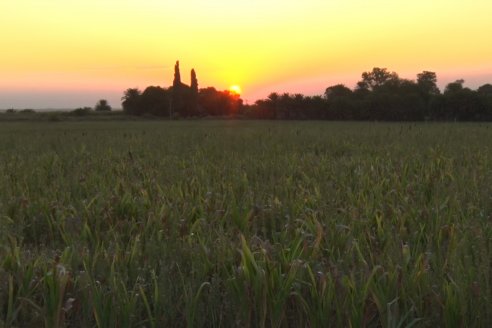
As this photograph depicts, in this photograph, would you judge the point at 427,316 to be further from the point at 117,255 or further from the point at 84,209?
the point at 84,209

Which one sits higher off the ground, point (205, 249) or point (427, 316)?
point (205, 249)

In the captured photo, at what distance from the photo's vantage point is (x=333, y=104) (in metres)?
63.2

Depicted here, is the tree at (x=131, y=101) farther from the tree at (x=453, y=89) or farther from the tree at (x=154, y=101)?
the tree at (x=453, y=89)

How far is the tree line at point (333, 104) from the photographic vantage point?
190ft

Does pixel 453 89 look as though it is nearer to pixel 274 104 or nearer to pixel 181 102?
pixel 274 104

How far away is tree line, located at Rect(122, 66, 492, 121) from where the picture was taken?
5788cm

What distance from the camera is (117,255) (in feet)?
8.66

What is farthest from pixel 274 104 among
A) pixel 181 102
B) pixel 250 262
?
pixel 250 262

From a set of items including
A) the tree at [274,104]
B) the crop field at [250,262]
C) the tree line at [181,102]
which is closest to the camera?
the crop field at [250,262]

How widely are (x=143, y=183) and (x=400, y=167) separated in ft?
12.2

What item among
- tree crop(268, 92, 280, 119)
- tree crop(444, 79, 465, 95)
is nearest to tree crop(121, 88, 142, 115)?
tree crop(268, 92, 280, 119)

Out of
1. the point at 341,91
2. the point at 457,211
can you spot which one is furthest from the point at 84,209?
the point at 341,91

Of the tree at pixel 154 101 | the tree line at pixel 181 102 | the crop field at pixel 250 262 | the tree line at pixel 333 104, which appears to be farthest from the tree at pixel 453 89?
the crop field at pixel 250 262

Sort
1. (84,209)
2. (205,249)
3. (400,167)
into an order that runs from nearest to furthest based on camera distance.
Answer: (205,249), (84,209), (400,167)
